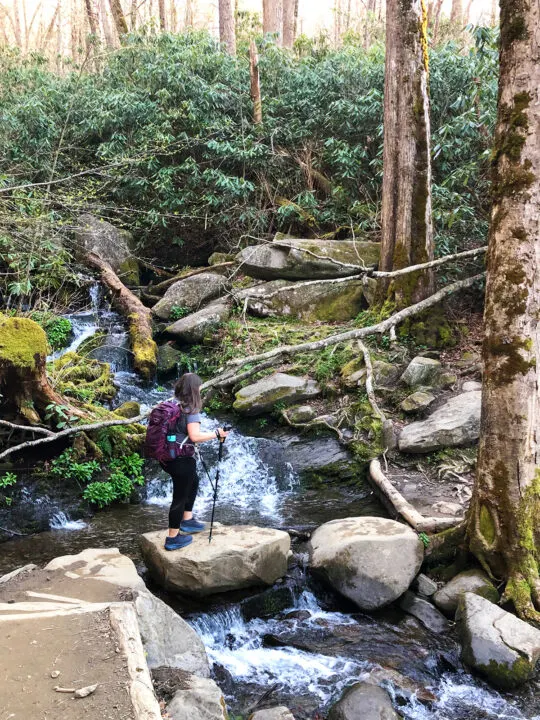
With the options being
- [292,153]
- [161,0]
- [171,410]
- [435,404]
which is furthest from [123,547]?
[161,0]

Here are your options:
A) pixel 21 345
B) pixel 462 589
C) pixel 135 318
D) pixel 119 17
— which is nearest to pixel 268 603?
pixel 462 589

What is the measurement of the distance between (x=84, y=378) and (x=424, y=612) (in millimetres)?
5916

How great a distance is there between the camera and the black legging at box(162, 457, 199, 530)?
4797 millimetres

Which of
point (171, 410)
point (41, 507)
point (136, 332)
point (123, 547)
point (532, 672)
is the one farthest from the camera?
point (136, 332)

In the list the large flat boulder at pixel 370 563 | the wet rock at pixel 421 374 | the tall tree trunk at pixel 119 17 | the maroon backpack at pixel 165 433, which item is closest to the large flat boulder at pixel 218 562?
the large flat boulder at pixel 370 563

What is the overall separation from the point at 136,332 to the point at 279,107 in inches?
270

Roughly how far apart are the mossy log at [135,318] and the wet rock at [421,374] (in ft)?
13.9

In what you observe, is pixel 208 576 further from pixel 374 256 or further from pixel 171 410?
pixel 374 256

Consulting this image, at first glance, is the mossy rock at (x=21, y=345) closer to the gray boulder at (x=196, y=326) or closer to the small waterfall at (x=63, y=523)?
the small waterfall at (x=63, y=523)

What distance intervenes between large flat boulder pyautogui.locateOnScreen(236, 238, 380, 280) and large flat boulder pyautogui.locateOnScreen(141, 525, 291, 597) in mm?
6482

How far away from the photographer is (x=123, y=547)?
5.83 m

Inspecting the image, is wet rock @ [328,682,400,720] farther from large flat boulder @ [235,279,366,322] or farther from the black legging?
large flat boulder @ [235,279,366,322]

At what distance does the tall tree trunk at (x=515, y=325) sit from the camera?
432 centimetres

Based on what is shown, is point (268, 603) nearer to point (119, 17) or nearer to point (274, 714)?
point (274, 714)
